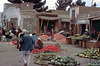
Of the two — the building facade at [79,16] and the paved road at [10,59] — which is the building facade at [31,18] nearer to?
the building facade at [79,16]

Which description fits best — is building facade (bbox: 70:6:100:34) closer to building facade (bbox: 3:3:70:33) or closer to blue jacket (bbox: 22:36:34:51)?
building facade (bbox: 3:3:70:33)

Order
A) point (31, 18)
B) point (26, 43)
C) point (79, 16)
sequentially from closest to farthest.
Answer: point (26, 43) < point (31, 18) < point (79, 16)

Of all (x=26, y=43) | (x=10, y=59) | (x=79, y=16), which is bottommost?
(x=10, y=59)

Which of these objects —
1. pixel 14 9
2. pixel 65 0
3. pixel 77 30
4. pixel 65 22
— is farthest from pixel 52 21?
pixel 65 0

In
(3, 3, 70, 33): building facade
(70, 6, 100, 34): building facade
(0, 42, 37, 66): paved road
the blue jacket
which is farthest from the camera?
(70, 6, 100, 34): building facade

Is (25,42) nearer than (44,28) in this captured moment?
Yes

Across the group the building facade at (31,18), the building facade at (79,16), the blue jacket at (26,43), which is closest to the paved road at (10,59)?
the blue jacket at (26,43)

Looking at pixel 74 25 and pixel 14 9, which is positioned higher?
pixel 14 9

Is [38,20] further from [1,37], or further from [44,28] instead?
[1,37]

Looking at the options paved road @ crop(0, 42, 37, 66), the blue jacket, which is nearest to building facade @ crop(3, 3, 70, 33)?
paved road @ crop(0, 42, 37, 66)

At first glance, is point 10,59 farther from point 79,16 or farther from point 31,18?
point 79,16

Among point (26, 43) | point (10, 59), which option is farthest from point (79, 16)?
point (26, 43)

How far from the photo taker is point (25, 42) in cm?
680

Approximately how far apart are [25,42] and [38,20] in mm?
24196
